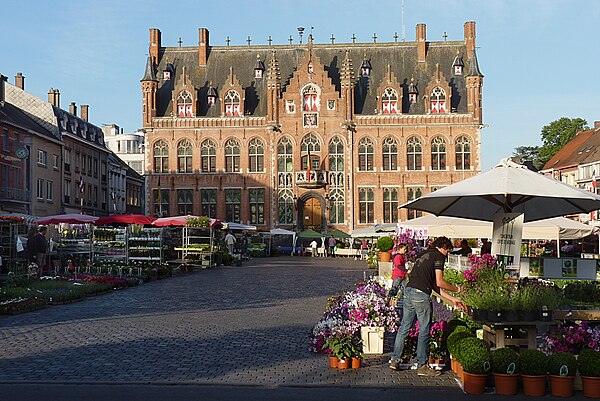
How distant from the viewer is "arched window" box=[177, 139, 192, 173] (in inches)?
2430

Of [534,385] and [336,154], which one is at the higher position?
[336,154]

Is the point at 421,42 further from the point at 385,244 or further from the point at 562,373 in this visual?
the point at 562,373

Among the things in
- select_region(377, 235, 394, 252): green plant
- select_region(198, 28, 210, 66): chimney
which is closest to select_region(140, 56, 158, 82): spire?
select_region(198, 28, 210, 66): chimney

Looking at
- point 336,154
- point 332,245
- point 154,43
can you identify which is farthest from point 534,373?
point 154,43

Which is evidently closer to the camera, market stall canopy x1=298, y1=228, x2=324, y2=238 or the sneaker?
the sneaker

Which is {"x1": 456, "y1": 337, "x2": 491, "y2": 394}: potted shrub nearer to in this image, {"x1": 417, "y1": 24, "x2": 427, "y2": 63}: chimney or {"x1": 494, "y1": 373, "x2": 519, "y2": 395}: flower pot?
{"x1": 494, "y1": 373, "x2": 519, "y2": 395}: flower pot

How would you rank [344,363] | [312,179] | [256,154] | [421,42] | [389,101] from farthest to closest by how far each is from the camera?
[421,42] < [256,154] < [389,101] < [312,179] < [344,363]

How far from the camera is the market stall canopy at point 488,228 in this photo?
21.3 metres

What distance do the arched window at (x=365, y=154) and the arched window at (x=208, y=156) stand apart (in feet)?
36.9

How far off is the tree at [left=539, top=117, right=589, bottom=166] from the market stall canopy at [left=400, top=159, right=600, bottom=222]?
238ft

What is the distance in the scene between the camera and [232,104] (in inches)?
2434

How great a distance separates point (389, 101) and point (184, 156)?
1644 centimetres

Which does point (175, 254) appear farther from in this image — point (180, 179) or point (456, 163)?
point (456, 163)

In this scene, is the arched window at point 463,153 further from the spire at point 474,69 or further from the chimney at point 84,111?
the chimney at point 84,111
